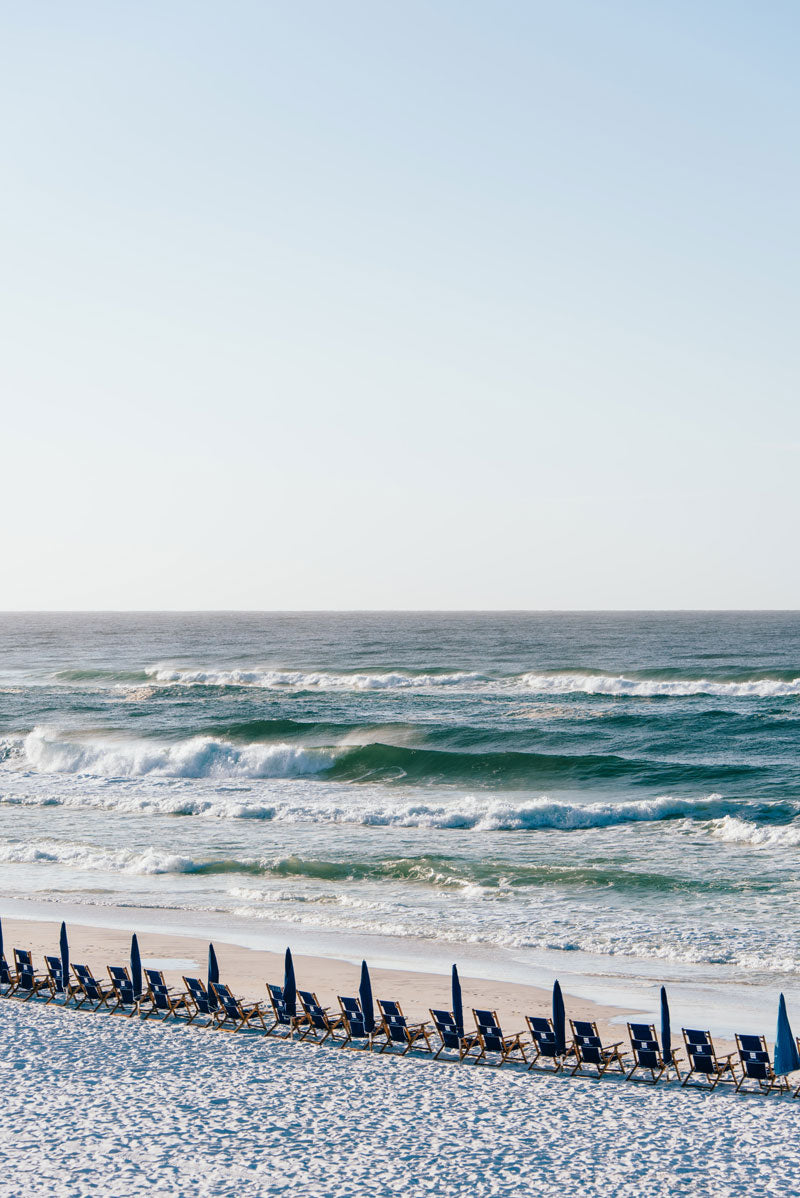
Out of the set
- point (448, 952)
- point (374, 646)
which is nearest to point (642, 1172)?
point (448, 952)

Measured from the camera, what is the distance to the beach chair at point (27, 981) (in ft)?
60.0

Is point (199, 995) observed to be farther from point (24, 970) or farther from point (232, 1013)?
point (24, 970)

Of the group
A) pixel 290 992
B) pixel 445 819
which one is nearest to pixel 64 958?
pixel 290 992

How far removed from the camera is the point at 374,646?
11644 centimetres

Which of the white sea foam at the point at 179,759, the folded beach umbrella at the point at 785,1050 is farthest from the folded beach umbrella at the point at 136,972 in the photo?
the white sea foam at the point at 179,759

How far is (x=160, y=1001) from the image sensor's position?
680 inches

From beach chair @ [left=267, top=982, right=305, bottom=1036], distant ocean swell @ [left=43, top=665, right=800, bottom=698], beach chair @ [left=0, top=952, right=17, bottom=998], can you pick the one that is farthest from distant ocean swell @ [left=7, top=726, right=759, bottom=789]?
beach chair @ [left=267, top=982, right=305, bottom=1036]

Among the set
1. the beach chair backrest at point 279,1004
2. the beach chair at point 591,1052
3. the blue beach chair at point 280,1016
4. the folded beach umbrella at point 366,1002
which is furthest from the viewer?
the beach chair backrest at point 279,1004

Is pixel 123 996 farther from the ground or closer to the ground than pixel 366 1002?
closer to the ground

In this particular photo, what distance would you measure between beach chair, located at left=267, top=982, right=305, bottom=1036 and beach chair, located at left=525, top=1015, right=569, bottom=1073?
3.77 m

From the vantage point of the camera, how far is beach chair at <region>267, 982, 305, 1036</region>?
54.0ft

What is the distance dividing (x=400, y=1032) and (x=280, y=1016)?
2.16 metres

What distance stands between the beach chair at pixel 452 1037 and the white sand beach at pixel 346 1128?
1.51 ft

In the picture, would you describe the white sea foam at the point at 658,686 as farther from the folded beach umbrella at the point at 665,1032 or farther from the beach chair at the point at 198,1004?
the folded beach umbrella at the point at 665,1032
